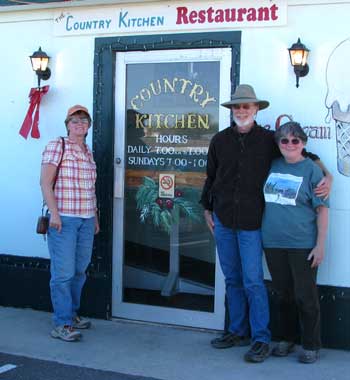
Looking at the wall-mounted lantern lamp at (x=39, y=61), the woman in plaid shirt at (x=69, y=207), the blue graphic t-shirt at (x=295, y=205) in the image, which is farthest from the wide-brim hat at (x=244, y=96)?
the wall-mounted lantern lamp at (x=39, y=61)

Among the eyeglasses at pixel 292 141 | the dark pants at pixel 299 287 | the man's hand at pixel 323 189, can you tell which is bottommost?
the dark pants at pixel 299 287

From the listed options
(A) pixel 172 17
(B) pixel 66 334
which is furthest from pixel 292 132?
(B) pixel 66 334

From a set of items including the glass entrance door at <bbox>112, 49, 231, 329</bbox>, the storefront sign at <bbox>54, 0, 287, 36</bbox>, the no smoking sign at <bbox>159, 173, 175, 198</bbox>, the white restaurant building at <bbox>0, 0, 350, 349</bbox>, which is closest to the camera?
the white restaurant building at <bbox>0, 0, 350, 349</bbox>

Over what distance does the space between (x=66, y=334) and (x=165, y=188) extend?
55.9 inches

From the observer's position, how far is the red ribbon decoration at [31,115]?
572cm

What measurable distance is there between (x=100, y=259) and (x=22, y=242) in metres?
0.84

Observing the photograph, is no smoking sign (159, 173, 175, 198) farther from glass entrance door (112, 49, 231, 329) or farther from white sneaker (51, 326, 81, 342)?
white sneaker (51, 326, 81, 342)

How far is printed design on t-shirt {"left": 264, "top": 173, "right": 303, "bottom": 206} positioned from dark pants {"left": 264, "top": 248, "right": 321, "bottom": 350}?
0.35 m

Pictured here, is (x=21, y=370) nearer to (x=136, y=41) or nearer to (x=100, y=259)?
(x=100, y=259)

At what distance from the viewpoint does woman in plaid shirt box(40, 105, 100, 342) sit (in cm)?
500

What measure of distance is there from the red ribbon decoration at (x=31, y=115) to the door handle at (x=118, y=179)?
0.79 metres

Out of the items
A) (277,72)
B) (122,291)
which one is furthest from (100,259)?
(277,72)

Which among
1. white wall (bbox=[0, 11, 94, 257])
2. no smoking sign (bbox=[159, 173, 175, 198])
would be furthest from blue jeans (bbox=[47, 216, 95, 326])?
white wall (bbox=[0, 11, 94, 257])

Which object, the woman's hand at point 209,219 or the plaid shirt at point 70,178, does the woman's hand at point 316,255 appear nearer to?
the woman's hand at point 209,219
